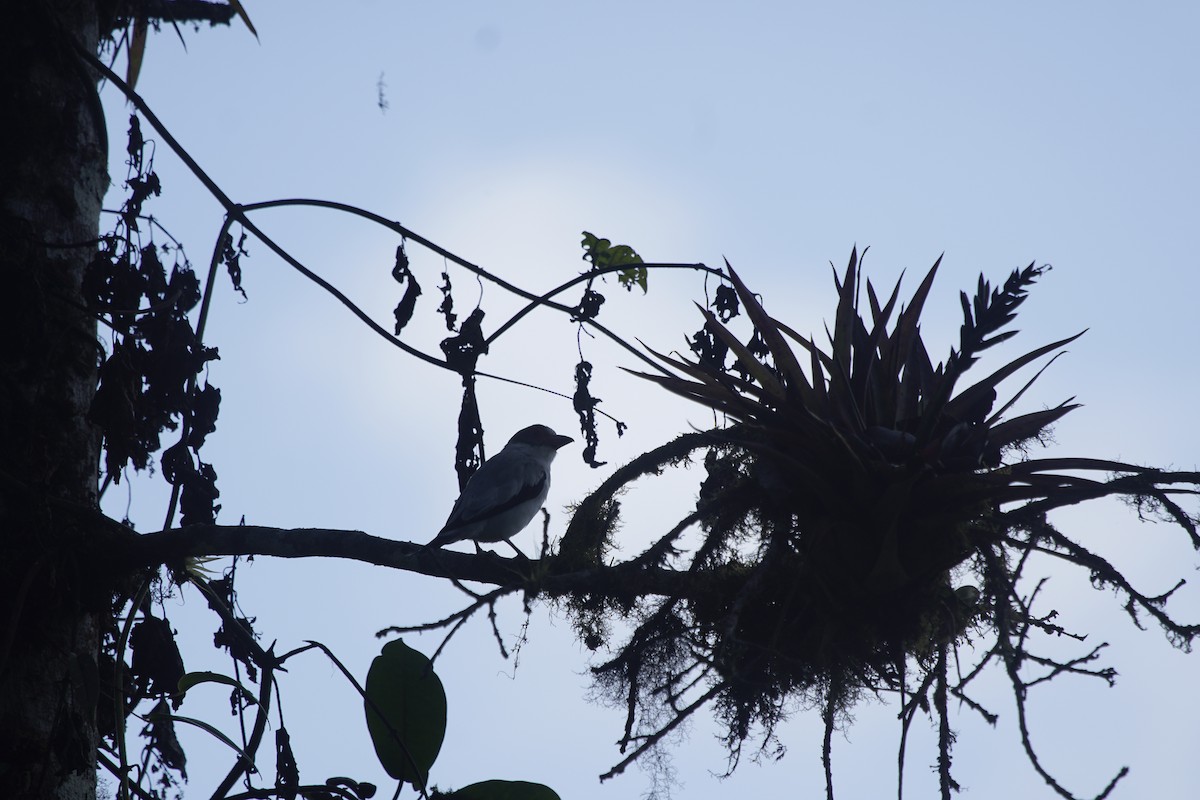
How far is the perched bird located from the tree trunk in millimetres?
2616

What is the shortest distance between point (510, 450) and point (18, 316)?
13.0ft

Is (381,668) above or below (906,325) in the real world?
below

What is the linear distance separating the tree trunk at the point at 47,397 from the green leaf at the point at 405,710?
0.80 metres

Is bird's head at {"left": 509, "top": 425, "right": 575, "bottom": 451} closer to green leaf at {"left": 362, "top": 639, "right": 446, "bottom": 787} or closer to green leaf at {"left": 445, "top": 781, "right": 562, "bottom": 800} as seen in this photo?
green leaf at {"left": 362, "top": 639, "right": 446, "bottom": 787}

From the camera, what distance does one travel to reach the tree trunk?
3.16 metres

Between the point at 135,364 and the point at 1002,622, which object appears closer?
the point at 1002,622

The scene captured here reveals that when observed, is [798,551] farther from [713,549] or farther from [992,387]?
[992,387]

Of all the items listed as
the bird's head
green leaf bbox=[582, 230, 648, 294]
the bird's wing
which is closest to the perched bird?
the bird's wing

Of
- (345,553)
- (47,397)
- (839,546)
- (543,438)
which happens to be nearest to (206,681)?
(345,553)

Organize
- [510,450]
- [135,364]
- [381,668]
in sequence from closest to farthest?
[381,668] → [135,364] → [510,450]

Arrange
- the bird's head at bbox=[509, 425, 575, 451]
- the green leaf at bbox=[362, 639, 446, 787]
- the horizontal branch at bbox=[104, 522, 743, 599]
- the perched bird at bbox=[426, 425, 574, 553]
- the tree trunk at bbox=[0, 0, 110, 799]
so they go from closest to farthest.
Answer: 1. the tree trunk at bbox=[0, 0, 110, 799]
2. the green leaf at bbox=[362, 639, 446, 787]
3. the horizontal branch at bbox=[104, 522, 743, 599]
4. the perched bird at bbox=[426, 425, 574, 553]
5. the bird's head at bbox=[509, 425, 575, 451]

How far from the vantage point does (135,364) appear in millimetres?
3688

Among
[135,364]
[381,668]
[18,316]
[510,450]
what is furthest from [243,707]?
[510,450]

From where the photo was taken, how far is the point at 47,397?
11.6ft
